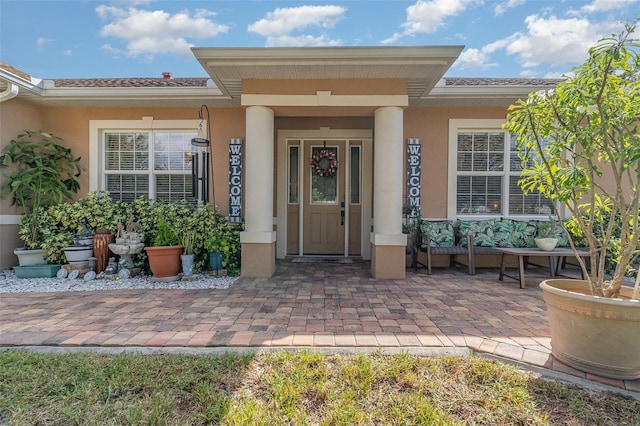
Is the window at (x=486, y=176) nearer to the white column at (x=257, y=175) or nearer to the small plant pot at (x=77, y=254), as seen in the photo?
the white column at (x=257, y=175)

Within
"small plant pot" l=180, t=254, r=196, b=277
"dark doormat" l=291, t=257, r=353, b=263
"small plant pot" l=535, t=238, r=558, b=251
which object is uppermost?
"small plant pot" l=535, t=238, r=558, b=251

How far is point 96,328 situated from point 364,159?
4889 mm

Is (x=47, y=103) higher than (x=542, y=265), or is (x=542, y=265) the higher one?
(x=47, y=103)

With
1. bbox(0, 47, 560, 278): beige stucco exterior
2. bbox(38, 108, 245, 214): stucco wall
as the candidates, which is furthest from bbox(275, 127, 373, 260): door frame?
bbox(38, 108, 245, 214): stucco wall

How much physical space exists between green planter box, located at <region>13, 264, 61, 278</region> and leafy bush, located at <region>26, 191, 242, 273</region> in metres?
0.20

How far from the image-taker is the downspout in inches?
182

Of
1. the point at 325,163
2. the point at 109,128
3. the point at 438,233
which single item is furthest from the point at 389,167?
the point at 109,128

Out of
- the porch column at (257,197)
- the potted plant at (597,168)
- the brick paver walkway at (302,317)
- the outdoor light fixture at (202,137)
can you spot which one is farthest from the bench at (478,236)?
the outdoor light fixture at (202,137)

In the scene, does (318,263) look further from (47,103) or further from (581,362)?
(47,103)

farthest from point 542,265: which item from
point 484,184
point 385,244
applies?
point 385,244

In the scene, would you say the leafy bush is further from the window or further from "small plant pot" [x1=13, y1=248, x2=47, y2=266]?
the window

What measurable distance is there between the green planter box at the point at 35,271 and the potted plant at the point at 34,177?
0.76ft

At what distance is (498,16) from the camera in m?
5.82

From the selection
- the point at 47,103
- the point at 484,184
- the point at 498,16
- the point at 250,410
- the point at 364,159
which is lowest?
the point at 250,410
